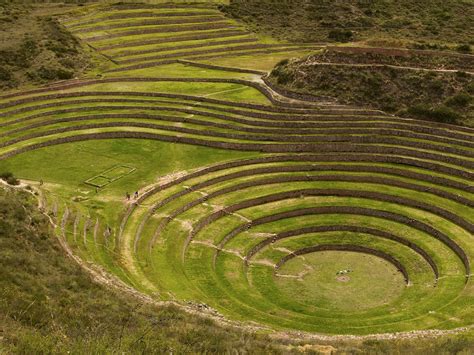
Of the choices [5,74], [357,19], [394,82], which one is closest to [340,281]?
[394,82]

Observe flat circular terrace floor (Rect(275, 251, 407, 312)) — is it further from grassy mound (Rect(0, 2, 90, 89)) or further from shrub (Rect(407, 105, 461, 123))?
grassy mound (Rect(0, 2, 90, 89))

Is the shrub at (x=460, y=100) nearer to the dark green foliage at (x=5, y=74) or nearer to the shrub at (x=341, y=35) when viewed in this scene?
the shrub at (x=341, y=35)

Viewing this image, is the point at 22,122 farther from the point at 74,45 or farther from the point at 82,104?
the point at 74,45

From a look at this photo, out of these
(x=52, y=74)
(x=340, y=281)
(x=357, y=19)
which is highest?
(x=357, y=19)

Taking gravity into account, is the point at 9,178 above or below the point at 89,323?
below

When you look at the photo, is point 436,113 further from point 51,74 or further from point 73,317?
point 51,74

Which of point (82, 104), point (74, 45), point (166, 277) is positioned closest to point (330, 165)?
point (166, 277)
